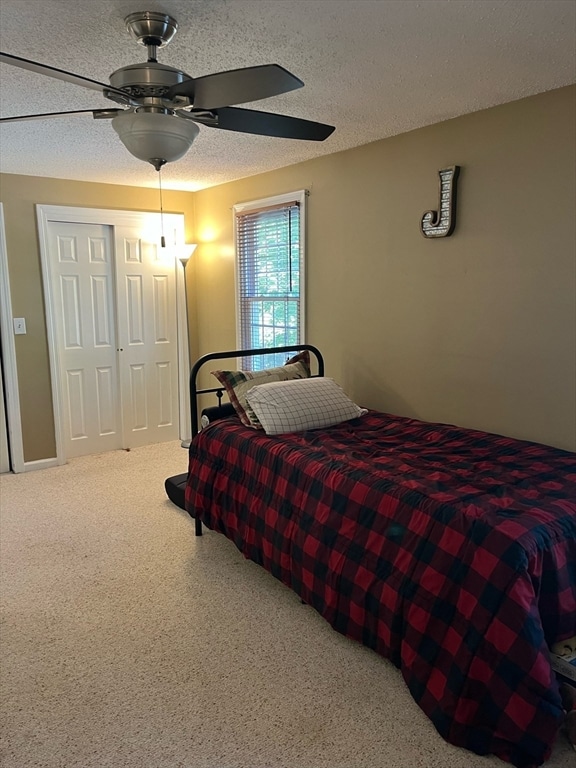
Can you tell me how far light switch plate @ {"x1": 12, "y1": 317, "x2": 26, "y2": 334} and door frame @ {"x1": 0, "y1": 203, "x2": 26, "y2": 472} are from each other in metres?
0.03

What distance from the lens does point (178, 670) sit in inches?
82.6

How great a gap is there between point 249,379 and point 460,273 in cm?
131

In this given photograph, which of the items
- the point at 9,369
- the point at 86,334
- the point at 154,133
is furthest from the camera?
the point at 86,334

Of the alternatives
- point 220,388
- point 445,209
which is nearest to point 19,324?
point 220,388

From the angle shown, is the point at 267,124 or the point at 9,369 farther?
the point at 9,369

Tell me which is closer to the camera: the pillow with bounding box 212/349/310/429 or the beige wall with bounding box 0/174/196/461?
the pillow with bounding box 212/349/310/429

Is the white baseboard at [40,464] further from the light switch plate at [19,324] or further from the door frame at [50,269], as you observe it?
the light switch plate at [19,324]

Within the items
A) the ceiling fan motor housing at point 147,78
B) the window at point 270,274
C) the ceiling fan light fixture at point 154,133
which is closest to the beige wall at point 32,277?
the window at point 270,274

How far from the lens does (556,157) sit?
94.6 inches

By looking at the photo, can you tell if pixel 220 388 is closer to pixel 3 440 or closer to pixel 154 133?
pixel 154 133

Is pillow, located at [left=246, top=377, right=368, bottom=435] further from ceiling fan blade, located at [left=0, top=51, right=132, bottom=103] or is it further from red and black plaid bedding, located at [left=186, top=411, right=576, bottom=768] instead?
ceiling fan blade, located at [left=0, top=51, right=132, bottom=103]

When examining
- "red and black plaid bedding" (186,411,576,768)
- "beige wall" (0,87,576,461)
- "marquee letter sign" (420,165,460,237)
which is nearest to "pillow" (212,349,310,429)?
"red and black plaid bedding" (186,411,576,768)

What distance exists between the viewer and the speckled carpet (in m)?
1.73

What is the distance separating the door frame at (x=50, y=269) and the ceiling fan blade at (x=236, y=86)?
2.97 m
